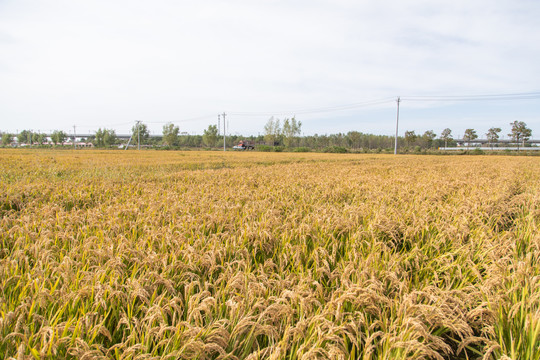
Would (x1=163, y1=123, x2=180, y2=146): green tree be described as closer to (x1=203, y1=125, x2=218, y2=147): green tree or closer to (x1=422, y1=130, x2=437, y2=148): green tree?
(x1=203, y1=125, x2=218, y2=147): green tree

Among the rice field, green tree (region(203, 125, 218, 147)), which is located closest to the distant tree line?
green tree (region(203, 125, 218, 147))

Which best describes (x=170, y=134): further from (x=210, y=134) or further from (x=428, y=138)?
(x=428, y=138)

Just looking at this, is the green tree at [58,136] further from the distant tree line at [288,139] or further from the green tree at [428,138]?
the green tree at [428,138]

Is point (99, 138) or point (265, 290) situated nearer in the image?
point (265, 290)

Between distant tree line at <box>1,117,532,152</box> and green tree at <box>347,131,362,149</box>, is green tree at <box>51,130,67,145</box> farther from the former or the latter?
green tree at <box>347,131,362,149</box>

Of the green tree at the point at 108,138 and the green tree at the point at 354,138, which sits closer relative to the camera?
the green tree at the point at 108,138

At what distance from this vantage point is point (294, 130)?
98.6m

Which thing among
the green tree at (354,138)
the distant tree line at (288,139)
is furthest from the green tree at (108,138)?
the green tree at (354,138)

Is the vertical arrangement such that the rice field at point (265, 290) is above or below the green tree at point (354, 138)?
below

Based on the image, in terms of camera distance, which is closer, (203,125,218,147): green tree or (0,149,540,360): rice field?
(0,149,540,360): rice field

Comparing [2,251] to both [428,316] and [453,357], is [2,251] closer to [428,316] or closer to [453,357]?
[428,316]

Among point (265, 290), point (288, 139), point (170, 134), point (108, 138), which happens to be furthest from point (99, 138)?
point (265, 290)

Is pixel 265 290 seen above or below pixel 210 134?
below

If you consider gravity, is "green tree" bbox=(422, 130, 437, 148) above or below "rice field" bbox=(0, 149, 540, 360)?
above
